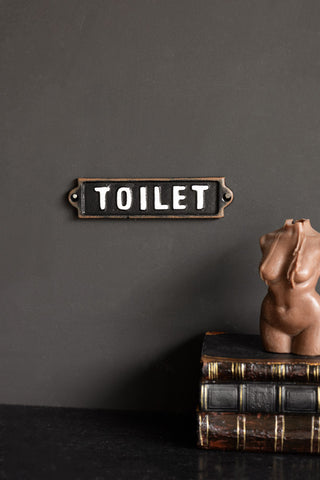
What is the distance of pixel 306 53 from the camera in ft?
5.66

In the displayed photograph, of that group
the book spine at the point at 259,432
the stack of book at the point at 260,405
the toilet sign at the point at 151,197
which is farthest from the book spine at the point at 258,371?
the toilet sign at the point at 151,197

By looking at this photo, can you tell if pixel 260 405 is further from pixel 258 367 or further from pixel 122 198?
pixel 122 198

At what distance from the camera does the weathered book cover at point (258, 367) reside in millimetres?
1454

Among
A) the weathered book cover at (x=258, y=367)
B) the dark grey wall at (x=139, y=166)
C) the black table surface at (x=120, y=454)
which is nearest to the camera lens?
the black table surface at (x=120, y=454)

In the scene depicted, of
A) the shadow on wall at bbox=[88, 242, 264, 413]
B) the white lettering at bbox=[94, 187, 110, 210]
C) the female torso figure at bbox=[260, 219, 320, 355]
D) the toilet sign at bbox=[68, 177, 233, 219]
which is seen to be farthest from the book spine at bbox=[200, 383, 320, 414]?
the white lettering at bbox=[94, 187, 110, 210]

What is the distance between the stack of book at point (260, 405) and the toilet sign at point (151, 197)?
58 cm

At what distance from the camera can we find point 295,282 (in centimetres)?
150

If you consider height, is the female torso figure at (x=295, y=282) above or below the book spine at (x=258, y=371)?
above

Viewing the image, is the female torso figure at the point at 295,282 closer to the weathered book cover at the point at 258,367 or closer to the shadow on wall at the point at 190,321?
the weathered book cover at the point at 258,367

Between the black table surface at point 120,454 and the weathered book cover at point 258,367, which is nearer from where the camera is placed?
the black table surface at point 120,454

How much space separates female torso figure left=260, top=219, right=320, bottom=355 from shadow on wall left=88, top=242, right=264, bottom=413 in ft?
0.83

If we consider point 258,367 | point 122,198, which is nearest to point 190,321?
point 258,367

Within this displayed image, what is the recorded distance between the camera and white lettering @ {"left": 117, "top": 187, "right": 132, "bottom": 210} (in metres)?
1.81

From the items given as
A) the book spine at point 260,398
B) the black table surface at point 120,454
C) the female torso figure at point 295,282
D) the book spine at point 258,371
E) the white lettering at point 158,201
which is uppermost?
the white lettering at point 158,201
